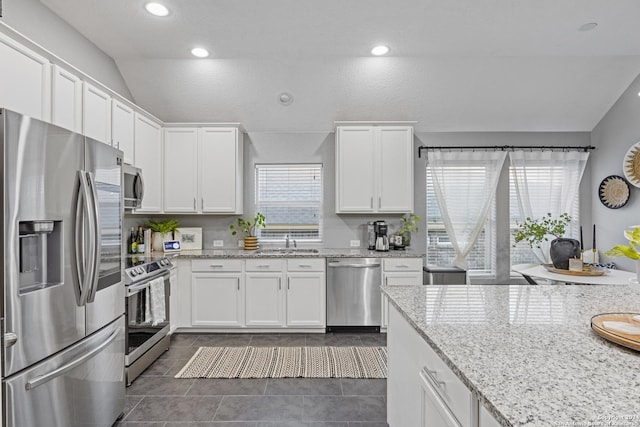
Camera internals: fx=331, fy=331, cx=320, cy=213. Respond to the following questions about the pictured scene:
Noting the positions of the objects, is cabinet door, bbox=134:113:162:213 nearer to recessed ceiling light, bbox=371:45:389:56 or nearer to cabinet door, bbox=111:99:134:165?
cabinet door, bbox=111:99:134:165

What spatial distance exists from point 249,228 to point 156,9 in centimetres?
253

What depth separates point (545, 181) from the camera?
4441mm

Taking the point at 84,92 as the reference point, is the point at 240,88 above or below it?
above

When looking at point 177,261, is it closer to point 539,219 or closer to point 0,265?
point 0,265

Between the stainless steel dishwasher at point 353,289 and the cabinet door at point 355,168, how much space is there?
0.72 metres

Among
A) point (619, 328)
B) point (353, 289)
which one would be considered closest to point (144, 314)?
point (353, 289)

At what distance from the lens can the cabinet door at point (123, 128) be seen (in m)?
3.04

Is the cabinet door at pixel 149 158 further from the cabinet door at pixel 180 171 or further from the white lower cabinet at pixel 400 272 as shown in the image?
the white lower cabinet at pixel 400 272

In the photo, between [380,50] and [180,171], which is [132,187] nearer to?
[180,171]

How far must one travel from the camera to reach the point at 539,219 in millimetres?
4434

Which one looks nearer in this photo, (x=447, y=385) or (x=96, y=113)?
(x=447, y=385)

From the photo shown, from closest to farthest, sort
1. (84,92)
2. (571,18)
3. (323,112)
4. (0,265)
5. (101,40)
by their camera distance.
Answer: (0,265) < (84,92) < (571,18) < (101,40) < (323,112)

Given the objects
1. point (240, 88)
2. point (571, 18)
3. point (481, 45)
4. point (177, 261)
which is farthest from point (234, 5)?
point (571, 18)

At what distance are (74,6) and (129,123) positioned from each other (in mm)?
1004
